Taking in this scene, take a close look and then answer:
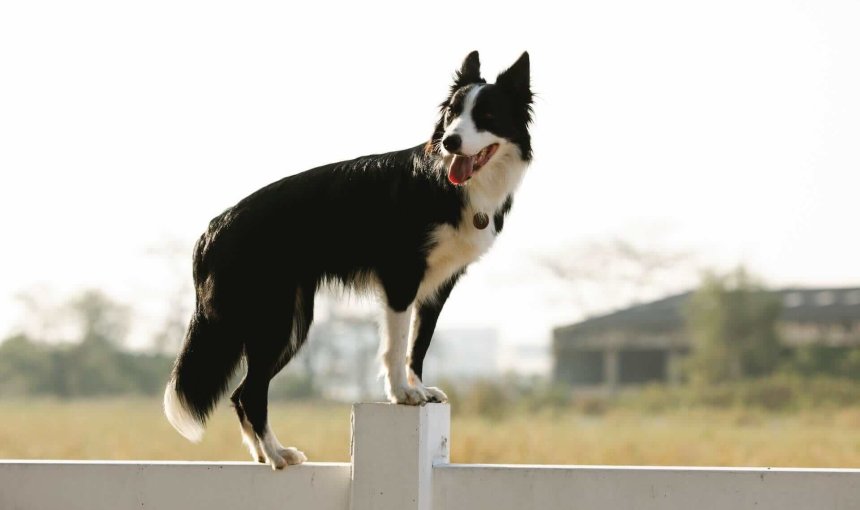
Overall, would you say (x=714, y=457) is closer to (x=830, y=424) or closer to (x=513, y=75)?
(x=830, y=424)

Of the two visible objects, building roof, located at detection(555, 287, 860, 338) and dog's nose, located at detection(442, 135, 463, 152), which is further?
building roof, located at detection(555, 287, 860, 338)

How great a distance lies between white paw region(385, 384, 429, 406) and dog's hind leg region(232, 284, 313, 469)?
0.43 metres

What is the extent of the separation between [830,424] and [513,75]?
18.2 meters

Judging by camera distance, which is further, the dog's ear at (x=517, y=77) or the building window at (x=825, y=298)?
the building window at (x=825, y=298)

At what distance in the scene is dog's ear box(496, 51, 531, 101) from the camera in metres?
4.23

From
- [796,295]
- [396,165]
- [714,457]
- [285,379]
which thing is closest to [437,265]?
[396,165]

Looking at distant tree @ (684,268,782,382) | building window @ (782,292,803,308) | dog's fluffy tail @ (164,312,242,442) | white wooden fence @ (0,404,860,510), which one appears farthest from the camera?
building window @ (782,292,803,308)

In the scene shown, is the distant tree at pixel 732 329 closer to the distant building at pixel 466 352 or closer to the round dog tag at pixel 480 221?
the distant building at pixel 466 352

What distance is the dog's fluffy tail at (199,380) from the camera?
4379 mm

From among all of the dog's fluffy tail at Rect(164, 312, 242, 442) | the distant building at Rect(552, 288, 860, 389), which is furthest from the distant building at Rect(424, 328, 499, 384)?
the dog's fluffy tail at Rect(164, 312, 242, 442)

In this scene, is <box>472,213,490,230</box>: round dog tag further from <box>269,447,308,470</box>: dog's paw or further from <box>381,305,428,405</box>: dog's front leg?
<box>269,447,308,470</box>: dog's paw

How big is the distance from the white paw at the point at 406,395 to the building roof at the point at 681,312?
26.2m

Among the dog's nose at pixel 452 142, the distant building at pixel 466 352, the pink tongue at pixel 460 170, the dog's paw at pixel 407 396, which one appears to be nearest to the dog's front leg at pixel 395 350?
the dog's paw at pixel 407 396

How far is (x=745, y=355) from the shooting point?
27859 millimetres
